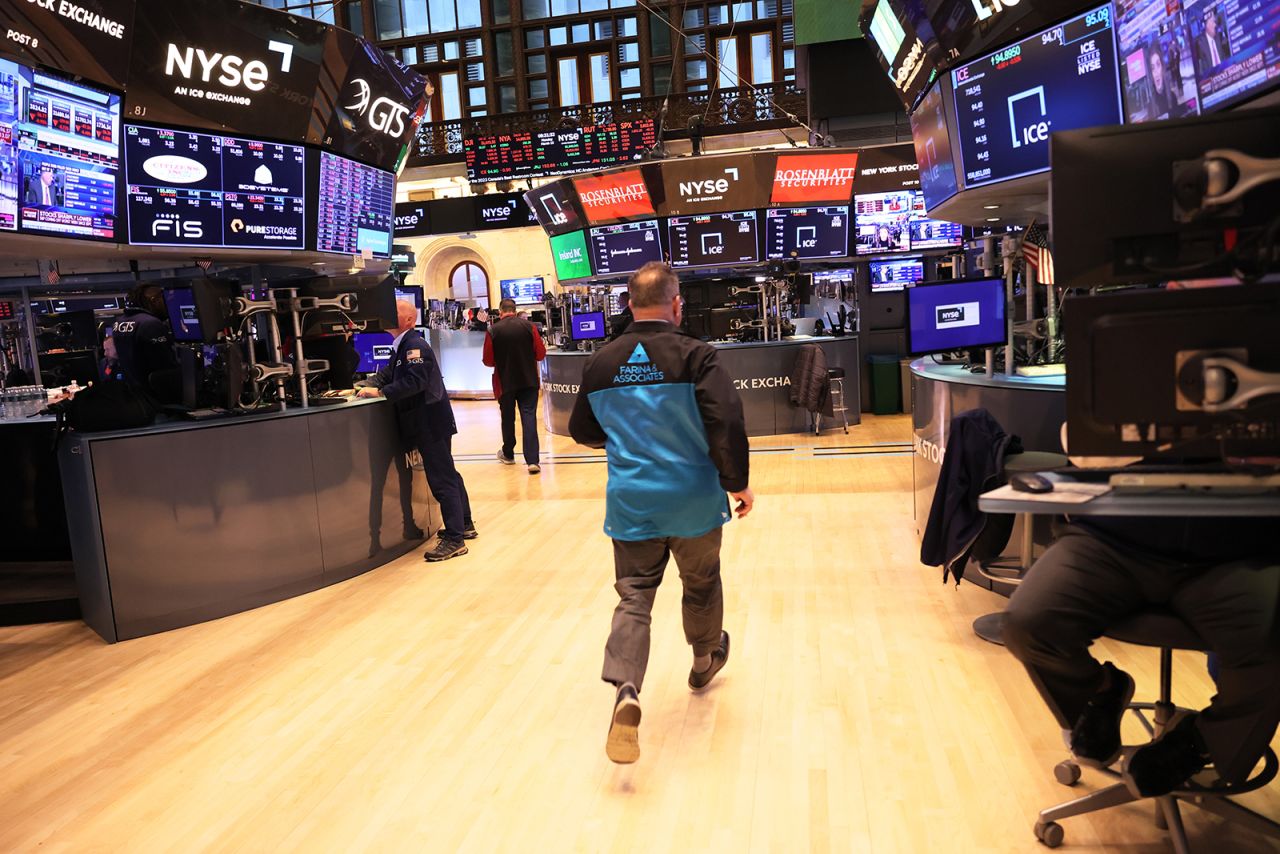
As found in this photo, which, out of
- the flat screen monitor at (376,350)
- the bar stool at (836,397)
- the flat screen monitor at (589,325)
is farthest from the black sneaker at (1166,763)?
the flat screen monitor at (589,325)

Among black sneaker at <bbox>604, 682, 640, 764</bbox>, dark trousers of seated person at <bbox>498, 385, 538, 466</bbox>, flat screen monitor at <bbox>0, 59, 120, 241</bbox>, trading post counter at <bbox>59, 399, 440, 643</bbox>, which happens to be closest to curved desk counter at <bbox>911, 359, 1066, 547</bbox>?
black sneaker at <bbox>604, 682, 640, 764</bbox>

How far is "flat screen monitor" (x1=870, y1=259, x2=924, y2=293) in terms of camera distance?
35.1 feet

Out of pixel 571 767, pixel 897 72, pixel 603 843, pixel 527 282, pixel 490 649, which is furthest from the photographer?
pixel 527 282

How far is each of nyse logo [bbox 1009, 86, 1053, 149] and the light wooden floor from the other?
2.20 meters

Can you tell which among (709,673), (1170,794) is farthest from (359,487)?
(1170,794)

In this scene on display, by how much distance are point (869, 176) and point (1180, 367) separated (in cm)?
949

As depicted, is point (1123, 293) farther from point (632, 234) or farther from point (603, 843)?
point (632, 234)

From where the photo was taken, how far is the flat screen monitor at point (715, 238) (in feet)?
35.6

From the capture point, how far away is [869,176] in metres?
10.6

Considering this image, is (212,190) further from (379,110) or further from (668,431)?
(668,431)

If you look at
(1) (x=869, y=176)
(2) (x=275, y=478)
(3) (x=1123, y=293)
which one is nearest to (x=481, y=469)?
(2) (x=275, y=478)

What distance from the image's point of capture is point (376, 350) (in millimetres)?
5641

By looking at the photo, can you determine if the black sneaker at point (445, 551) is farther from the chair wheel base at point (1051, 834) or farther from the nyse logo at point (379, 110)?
the chair wheel base at point (1051, 834)

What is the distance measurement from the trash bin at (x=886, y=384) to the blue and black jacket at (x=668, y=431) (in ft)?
26.2
